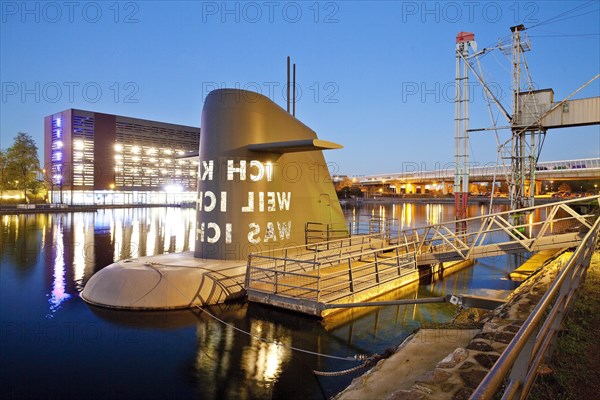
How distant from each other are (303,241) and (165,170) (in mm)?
99610

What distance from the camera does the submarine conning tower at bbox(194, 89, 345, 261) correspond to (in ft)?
54.9

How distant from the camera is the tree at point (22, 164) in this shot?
76.4 meters

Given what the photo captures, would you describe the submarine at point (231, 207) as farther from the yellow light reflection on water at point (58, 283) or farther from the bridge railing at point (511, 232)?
the bridge railing at point (511, 232)

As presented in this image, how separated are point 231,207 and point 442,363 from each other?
11.7m

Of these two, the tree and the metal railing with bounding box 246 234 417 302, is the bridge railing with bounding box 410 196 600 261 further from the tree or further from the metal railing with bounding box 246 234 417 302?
the tree

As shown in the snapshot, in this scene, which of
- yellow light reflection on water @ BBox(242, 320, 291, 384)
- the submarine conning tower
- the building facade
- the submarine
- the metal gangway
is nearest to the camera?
yellow light reflection on water @ BBox(242, 320, 291, 384)

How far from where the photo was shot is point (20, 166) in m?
76.9

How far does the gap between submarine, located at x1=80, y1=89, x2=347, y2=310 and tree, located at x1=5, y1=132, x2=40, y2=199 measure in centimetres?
7544

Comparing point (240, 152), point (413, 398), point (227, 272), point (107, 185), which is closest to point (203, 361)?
point (227, 272)

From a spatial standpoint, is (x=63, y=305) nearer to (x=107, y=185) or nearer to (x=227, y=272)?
(x=227, y=272)

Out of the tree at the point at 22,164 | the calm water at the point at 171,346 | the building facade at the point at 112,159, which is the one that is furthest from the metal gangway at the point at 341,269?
the tree at the point at 22,164

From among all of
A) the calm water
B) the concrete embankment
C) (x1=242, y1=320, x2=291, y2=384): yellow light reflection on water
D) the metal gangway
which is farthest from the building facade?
the concrete embankment

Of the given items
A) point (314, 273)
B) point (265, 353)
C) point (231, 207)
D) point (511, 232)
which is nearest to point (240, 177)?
point (231, 207)

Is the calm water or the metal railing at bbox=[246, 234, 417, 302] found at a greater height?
the metal railing at bbox=[246, 234, 417, 302]
